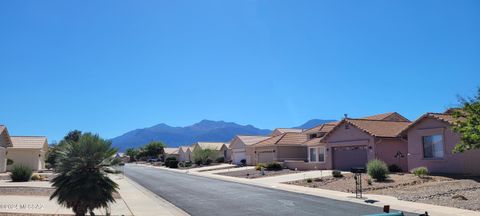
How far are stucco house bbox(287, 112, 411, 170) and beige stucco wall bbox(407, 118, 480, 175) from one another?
3.88 m

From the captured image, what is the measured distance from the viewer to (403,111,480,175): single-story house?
96.8ft

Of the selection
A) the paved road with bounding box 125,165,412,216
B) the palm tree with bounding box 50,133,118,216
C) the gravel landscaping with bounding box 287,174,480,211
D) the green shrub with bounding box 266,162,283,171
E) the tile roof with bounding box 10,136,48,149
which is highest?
the tile roof with bounding box 10,136,48,149

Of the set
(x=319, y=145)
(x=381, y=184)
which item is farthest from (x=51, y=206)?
(x=319, y=145)

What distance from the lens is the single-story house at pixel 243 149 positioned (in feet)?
220

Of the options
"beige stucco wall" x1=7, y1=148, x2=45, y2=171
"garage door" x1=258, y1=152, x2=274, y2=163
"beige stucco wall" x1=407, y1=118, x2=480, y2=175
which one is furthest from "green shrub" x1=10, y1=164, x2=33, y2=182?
"garage door" x1=258, y1=152, x2=274, y2=163

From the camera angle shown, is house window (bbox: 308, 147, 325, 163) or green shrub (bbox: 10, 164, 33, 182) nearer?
green shrub (bbox: 10, 164, 33, 182)

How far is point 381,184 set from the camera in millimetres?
27984

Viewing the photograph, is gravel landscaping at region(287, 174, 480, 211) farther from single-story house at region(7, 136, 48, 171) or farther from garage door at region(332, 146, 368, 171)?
single-story house at region(7, 136, 48, 171)

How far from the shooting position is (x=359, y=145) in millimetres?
40812

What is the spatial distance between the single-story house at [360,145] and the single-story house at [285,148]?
33.6 feet

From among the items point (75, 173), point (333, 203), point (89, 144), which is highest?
point (89, 144)

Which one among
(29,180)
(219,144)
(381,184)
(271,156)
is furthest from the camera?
(219,144)

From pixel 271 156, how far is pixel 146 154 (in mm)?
92114

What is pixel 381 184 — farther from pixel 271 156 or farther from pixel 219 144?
pixel 219 144
